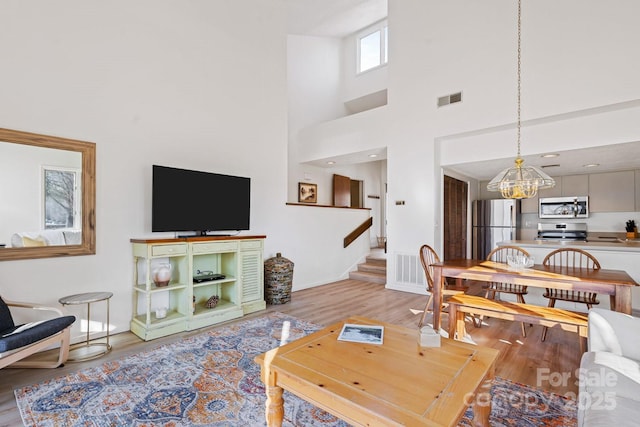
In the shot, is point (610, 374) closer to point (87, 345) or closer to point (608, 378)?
point (608, 378)

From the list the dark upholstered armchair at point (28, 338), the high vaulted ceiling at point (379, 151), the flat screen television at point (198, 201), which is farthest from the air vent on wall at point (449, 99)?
the dark upholstered armchair at point (28, 338)

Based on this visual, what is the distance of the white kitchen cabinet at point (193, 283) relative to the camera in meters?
3.23

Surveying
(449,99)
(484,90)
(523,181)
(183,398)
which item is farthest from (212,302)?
(484,90)

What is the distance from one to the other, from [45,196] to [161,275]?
4.06 ft

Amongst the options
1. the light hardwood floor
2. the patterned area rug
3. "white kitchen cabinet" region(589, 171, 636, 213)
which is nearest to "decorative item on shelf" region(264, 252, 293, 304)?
the light hardwood floor

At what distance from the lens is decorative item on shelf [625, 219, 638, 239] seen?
16.7 feet

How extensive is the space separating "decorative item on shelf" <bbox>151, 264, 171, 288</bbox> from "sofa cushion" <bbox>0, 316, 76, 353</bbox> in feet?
2.84

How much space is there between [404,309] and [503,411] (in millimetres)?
2203

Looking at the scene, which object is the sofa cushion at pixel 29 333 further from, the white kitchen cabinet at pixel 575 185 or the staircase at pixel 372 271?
the white kitchen cabinet at pixel 575 185

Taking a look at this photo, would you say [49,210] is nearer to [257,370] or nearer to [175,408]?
[175,408]

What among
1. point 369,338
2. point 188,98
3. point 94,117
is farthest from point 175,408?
point 188,98

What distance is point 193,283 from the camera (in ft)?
11.6

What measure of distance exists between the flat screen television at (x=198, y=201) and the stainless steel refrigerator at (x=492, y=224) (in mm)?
5001

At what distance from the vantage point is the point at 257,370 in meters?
2.46
